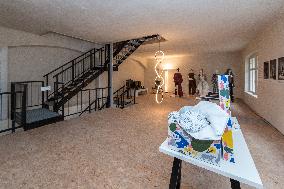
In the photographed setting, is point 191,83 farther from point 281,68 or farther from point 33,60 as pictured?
point 33,60

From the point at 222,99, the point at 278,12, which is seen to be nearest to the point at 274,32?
the point at 278,12

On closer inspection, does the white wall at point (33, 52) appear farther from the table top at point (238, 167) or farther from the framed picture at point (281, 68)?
the framed picture at point (281, 68)

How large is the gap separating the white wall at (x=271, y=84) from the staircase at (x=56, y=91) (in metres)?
3.37

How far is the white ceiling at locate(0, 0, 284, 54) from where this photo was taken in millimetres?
3404

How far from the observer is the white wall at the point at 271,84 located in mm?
4039

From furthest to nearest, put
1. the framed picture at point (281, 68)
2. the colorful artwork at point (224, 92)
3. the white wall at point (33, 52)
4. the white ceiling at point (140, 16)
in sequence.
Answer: the white wall at point (33, 52) < the framed picture at point (281, 68) < the white ceiling at point (140, 16) < the colorful artwork at point (224, 92)

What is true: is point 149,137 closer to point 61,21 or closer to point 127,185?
point 127,185

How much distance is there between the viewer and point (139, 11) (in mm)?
3791

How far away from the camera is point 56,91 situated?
18.2 feet

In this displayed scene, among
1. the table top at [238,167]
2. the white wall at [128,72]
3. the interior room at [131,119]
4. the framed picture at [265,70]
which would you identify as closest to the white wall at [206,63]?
the white wall at [128,72]

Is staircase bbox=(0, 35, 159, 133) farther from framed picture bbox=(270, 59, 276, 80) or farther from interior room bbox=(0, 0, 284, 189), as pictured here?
framed picture bbox=(270, 59, 276, 80)

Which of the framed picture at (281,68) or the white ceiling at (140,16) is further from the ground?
the white ceiling at (140,16)

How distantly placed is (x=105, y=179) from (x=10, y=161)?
1.54 metres

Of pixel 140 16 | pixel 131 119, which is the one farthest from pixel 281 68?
pixel 131 119
